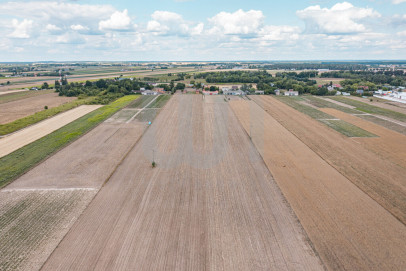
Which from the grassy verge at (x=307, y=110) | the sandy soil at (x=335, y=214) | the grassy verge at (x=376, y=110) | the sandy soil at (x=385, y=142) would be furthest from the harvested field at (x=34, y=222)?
the grassy verge at (x=376, y=110)

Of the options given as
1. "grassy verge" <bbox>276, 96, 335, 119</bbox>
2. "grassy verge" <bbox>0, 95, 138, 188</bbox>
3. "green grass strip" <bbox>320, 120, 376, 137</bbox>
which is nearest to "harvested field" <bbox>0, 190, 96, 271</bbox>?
"grassy verge" <bbox>0, 95, 138, 188</bbox>

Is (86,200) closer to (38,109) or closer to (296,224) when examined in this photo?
(296,224)

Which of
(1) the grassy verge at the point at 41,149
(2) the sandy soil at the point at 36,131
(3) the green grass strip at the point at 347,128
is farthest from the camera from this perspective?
(3) the green grass strip at the point at 347,128

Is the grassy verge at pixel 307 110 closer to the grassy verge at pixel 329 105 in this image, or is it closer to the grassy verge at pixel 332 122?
the grassy verge at pixel 332 122

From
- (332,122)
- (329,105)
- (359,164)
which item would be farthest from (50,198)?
(329,105)

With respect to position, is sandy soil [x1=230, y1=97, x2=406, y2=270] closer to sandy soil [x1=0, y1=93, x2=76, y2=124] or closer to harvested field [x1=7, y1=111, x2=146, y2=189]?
harvested field [x1=7, y1=111, x2=146, y2=189]

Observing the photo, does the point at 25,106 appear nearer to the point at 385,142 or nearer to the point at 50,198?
the point at 50,198
